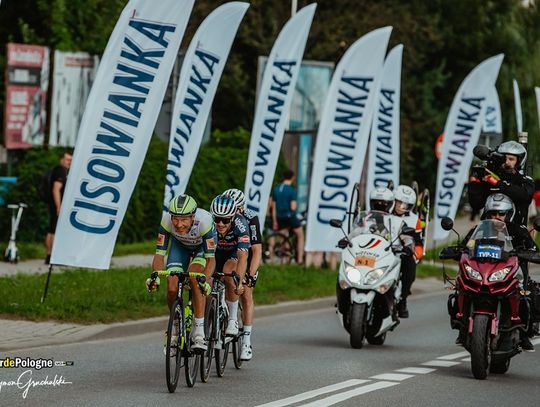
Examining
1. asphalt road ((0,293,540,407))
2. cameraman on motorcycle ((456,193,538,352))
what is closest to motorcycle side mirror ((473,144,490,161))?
Answer: cameraman on motorcycle ((456,193,538,352))

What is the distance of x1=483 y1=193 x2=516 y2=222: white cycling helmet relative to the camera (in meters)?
14.7

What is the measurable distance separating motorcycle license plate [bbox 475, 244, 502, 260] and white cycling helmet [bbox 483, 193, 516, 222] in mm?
644

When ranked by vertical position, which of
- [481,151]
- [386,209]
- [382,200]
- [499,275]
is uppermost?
[481,151]

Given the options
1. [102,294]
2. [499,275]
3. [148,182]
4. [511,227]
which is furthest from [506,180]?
[148,182]

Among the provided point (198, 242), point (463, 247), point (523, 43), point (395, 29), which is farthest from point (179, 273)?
point (523, 43)

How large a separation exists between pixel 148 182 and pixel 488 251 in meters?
18.8

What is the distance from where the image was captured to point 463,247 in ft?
47.3

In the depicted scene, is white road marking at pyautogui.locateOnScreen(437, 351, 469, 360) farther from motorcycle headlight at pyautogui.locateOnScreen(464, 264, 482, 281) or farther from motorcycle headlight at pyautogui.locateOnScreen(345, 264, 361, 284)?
motorcycle headlight at pyautogui.locateOnScreen(464, 264, 482, 281)

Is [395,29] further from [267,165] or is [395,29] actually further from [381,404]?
[381,404]

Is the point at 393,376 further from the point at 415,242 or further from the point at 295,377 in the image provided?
the point at 415,242

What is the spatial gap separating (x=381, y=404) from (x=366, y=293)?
4.54 meters

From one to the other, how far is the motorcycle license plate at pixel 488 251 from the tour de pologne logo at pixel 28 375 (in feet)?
13.1

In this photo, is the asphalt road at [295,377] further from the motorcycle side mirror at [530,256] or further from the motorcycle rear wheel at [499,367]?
the motorcycle side mirror at [530,256]

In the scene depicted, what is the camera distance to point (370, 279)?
1670cm
